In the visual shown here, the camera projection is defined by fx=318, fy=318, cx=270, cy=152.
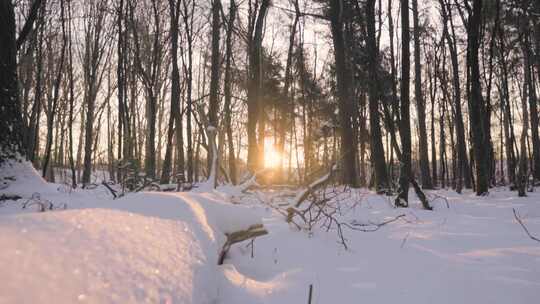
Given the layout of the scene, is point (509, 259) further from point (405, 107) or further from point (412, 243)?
point (405, 107)

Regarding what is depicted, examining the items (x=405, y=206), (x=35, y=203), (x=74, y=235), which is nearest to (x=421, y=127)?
(x=405, y=206)

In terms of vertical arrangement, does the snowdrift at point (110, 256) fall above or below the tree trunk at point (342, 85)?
below

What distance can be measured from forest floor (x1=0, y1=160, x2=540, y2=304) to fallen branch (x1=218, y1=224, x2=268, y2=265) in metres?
0.04

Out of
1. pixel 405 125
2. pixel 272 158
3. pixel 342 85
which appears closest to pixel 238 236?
pixel 405 125

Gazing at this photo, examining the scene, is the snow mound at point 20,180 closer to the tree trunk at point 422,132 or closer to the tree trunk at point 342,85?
the tree trunk at point 342,85

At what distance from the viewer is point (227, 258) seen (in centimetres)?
194

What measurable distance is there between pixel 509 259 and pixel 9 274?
7.88ft

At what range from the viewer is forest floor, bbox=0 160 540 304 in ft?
2.02

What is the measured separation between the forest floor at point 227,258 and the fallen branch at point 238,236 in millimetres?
36

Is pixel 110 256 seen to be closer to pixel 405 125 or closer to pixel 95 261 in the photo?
pixel 95 261

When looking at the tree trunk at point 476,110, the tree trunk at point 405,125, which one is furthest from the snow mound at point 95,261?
the tree trunk at point 476,110

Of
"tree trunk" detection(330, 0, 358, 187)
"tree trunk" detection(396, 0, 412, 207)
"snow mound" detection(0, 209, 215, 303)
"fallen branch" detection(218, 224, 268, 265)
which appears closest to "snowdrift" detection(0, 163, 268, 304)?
"snow mound" detection(0, 209, 215, 303)

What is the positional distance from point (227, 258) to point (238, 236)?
0.75 ft

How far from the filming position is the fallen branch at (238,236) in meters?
1.71
